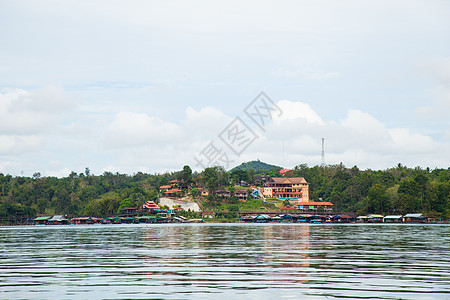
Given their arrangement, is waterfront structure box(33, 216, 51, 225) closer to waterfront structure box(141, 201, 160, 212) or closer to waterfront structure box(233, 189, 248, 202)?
waterfront structure box(141, 201, 160, 212)

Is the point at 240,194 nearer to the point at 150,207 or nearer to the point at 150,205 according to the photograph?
the point at 150,205

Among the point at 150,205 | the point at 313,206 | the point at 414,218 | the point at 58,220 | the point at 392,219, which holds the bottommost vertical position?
the point at 58,220

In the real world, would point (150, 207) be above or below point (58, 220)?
above

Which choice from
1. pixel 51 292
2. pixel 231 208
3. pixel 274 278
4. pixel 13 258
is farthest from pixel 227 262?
pixel 231 208

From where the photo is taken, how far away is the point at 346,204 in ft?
578

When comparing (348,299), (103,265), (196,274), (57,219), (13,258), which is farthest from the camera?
(57,219)

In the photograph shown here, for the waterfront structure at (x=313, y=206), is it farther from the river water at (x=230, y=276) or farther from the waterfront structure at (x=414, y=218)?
the river water at (x=230, y=276)

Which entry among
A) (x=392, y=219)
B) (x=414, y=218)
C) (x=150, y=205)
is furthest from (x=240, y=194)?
(x=414, y=218)

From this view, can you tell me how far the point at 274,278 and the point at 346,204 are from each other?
158 m

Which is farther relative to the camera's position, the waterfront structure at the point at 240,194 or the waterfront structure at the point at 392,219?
the waterfront structure at the point at 240,194

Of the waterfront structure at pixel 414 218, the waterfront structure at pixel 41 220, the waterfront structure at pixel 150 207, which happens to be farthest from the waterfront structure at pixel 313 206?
the waterfront structure at pixel 41 220

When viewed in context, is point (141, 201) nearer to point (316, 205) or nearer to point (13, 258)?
point (316, 205)

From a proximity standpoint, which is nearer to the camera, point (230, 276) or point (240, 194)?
point (230, 276)

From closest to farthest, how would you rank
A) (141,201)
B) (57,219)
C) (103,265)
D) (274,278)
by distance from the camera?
1. (274,278)
2. (103,265)
3. (57,219)
4. (141,201)
